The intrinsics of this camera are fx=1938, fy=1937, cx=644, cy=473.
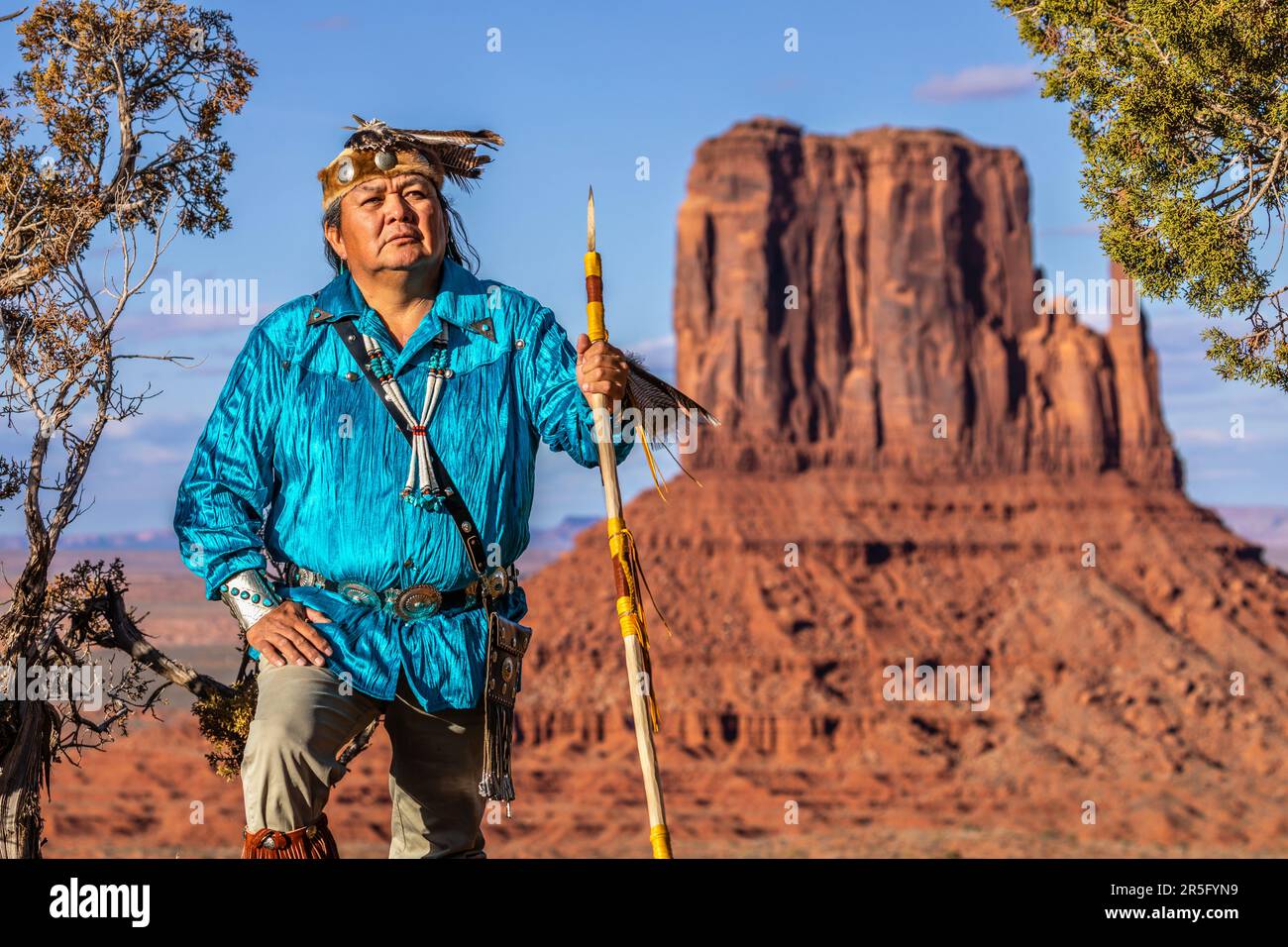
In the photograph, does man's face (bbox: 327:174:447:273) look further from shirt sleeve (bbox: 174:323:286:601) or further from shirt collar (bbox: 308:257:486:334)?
shirt sleeve (bbox: 174:323:286:601)

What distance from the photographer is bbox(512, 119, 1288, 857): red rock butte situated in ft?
291

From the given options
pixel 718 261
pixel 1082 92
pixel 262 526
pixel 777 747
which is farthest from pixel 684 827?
pixel 262 526

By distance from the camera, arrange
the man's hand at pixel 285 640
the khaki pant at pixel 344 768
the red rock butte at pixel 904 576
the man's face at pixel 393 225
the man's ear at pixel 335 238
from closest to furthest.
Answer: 1. the khaki pant at pixel 344 768
2. the man's hand at pixel 285 640
3. the man's face at pixel 393 225
4. the man's ear at pixel 335 238
5. the red rock butte at pixel 904 576

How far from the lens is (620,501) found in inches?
226

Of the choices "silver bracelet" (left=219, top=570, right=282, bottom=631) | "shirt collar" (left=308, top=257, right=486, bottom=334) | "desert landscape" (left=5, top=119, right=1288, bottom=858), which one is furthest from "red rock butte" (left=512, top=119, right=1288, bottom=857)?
"silver bracelet" (left=219, top=570, right=282, bottom=631)

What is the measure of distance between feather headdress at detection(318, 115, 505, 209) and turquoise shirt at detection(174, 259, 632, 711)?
0.41 meters

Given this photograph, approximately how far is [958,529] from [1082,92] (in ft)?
320

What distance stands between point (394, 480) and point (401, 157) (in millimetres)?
1043

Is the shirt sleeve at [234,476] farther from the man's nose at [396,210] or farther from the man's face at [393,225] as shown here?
the man's nose at [396,210]

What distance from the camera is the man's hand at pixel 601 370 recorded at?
18.3 ft

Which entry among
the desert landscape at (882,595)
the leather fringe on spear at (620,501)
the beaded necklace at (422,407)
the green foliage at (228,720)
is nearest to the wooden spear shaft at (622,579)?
the leather fringe on spear at (620,501)

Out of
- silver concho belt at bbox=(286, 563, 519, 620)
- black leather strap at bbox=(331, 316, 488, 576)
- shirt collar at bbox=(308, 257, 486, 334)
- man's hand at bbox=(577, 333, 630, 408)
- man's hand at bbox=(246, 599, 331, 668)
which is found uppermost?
shirt collar at bbox=(308, 257, 486, 334)

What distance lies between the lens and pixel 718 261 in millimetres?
112188

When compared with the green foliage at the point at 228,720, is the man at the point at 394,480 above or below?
above
